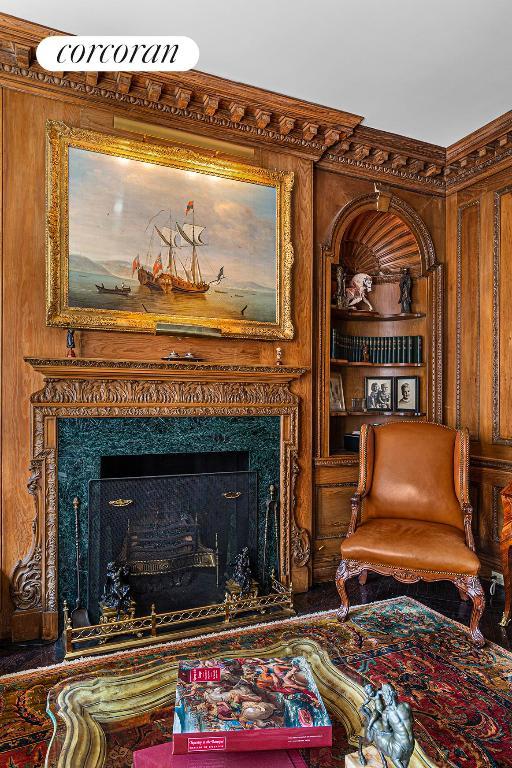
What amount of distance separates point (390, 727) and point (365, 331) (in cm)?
328

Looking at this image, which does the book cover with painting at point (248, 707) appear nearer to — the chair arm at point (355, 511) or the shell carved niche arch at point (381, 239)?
the chair arm at point (355, 511)

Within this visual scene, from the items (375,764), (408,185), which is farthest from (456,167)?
(375,764)

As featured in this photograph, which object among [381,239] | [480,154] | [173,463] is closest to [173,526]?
[173,463]

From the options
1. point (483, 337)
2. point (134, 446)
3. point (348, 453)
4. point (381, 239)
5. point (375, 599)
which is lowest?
point (375, 599)

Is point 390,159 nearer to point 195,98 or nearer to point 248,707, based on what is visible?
point 195,98

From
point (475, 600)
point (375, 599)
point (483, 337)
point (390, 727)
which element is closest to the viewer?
point (390, 727)

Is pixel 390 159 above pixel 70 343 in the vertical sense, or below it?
above

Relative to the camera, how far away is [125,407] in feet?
9.29

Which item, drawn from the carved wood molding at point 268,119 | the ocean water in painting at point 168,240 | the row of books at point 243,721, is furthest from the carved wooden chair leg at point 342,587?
the carved wood molding at point 268,119

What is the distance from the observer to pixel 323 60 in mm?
2787

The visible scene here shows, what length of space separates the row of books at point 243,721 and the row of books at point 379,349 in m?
2.69

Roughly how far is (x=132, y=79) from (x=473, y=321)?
2.85 metres

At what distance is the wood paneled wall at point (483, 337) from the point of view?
3.52m

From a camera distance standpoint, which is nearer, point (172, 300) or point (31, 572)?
point (31, 572)
